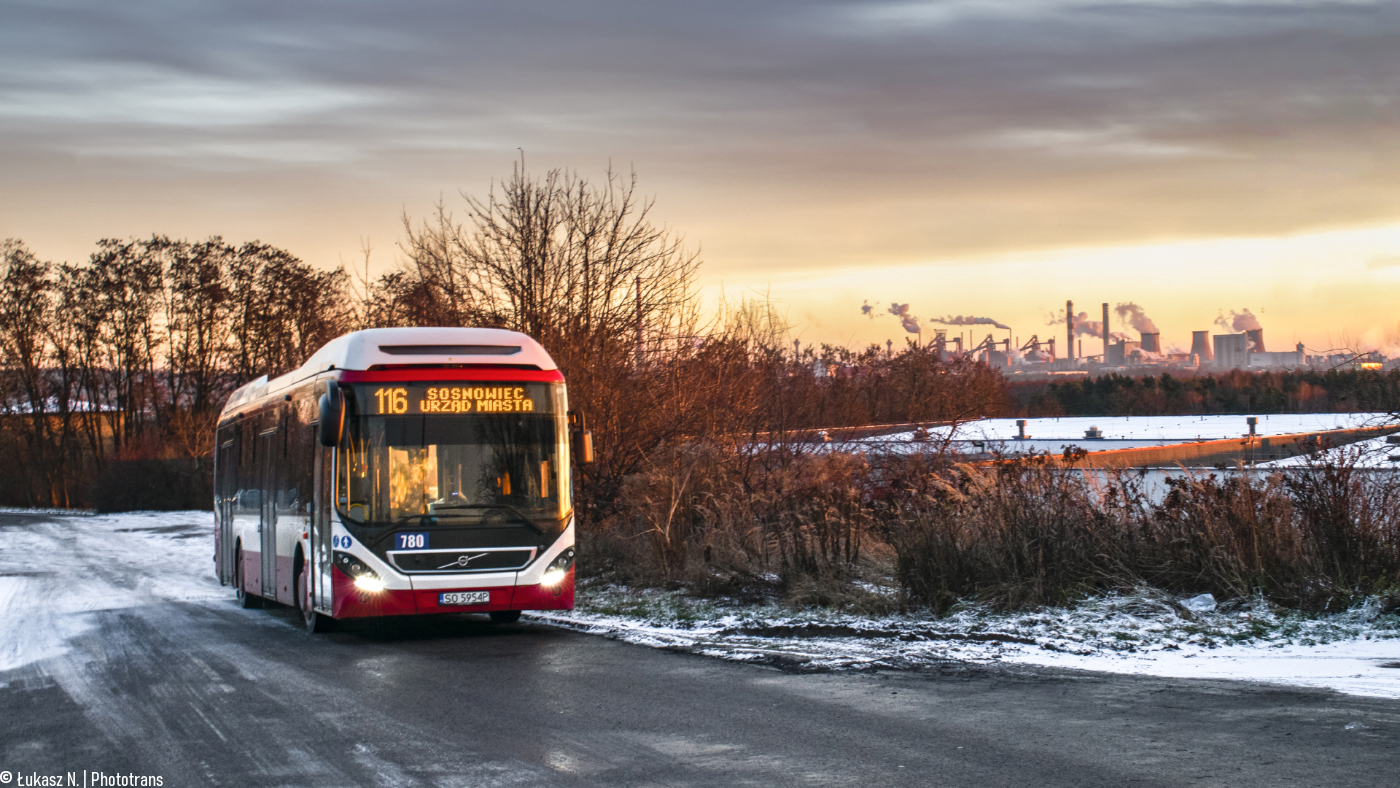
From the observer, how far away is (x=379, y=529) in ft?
40.2

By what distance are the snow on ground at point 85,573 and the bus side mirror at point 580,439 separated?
228 inches

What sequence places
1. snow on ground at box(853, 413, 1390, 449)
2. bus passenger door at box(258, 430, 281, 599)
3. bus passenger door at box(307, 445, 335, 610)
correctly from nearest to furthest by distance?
bus passenger door at box(307, 445, 335, 610)
bus passenger door at box(258, 430, 281, 599)
snow on ground at box(853, 413, 1390, 449)

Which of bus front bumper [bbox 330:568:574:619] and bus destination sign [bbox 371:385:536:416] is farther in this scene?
bus destination sign [bbox 371:385:536:416]

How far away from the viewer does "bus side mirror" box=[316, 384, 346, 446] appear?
12.1m

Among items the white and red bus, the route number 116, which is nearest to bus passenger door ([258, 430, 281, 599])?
the white and red bus

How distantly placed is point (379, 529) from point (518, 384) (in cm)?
217

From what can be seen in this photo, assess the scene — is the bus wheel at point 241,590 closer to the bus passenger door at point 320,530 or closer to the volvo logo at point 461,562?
the bus passenger door at point 320,530

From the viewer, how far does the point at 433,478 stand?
12594 millimetres

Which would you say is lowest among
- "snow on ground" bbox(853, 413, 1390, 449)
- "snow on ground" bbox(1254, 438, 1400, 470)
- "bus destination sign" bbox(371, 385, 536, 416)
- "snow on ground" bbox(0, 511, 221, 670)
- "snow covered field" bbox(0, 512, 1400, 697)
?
"snow on ground" bbox(0, 511, 221, 670)

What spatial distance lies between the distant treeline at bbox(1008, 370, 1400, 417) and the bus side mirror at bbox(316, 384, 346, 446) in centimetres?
6229

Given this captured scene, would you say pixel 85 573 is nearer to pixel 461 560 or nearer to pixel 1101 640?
pixel 461 560

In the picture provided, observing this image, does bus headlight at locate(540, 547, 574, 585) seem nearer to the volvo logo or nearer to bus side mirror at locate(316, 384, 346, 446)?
the volvo logo

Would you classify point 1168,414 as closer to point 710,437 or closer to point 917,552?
point 710,437

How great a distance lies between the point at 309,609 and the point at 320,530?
1165 mm
